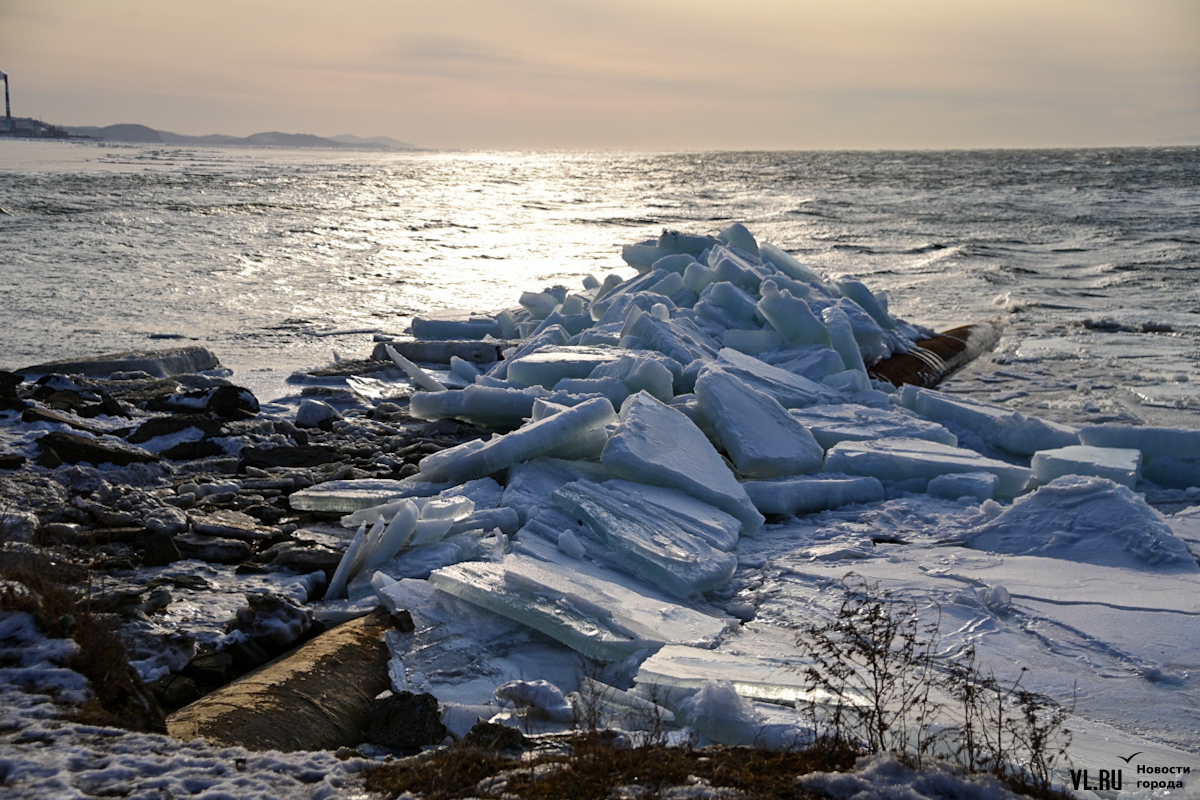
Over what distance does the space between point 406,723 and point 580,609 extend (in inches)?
34.1

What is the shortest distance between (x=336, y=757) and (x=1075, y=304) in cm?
1412

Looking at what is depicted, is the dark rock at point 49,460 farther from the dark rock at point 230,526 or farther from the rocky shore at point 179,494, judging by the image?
the dark rock at point 230,526

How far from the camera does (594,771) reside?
→ 2066mm

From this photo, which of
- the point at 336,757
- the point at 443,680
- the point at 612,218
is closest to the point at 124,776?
the point at 336,757

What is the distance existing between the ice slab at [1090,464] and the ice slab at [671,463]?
78.8 inches

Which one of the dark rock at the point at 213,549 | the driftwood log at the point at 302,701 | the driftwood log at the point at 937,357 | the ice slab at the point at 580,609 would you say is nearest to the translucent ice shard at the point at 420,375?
the dark rock at the point at 213,549

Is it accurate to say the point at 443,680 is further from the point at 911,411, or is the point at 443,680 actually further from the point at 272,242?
the point at 272,242

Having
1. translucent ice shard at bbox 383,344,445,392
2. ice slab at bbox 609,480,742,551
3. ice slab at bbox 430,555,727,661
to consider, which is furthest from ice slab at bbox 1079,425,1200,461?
translucent ice shard at bbox 383,344,445,392

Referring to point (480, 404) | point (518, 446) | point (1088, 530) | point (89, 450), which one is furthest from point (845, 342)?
point (89, 450)

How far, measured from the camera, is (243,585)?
12.1 feet

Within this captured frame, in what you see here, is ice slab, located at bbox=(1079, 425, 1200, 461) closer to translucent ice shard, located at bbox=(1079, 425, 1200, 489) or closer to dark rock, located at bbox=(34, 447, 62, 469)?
translucent ice shard, located at bbox=(1079, 425, 1200, 489)

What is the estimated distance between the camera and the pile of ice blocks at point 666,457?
3781 millimetres

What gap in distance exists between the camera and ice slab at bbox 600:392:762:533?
15.5 ft

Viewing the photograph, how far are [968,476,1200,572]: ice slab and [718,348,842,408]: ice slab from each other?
6.69ft
